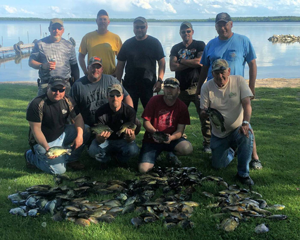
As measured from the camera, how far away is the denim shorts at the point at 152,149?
5504mm

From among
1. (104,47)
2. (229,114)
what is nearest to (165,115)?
(229,114)

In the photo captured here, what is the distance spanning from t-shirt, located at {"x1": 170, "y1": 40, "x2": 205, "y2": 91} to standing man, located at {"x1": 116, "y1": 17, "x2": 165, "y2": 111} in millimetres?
382

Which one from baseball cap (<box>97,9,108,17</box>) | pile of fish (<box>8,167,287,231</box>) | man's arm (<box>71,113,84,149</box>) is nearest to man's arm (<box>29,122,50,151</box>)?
man's arm (<box>71,113,84,149</box>)

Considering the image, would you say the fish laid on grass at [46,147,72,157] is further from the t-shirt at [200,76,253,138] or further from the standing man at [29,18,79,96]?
the t-shirt at [200,76,253,138]

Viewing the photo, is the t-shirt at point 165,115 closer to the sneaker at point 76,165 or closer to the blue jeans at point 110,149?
the blue jeans at point 110,149

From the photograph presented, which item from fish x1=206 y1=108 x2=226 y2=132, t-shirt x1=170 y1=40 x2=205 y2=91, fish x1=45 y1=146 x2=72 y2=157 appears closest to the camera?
fish x1=45 y1=146 x2=72 y2=157

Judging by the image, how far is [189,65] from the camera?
6.47m

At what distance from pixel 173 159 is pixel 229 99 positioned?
5.11 ft

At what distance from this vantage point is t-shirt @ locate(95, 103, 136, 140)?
17.5 feet

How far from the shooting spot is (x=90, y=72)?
563 centimetres

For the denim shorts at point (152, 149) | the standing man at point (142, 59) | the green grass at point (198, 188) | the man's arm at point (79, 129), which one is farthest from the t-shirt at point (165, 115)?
the man's arm at point (79, 129)

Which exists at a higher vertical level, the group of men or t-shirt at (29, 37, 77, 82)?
t-shirt at (29, 37, 77, 82)

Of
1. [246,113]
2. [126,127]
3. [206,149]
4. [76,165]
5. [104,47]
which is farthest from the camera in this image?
[104,47]

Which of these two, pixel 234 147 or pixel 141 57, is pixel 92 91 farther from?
pixel 234 147
